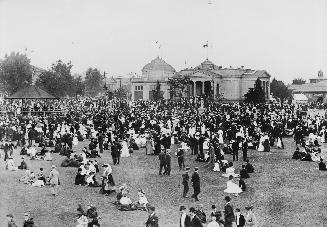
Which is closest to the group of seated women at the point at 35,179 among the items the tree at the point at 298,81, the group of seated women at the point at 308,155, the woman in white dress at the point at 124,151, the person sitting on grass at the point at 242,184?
the woman in white dress at the point at 124,151

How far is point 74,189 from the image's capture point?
19.7 metres

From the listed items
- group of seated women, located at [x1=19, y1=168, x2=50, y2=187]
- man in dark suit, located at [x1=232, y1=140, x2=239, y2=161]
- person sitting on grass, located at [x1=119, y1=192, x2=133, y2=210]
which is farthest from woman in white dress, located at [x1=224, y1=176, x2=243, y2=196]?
group of seated women, located at [x1=19, y1=168, x2=50, y2=187]

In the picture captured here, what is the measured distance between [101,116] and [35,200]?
2347cm

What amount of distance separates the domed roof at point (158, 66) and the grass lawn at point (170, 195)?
8038 cm

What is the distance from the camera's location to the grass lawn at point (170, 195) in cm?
1536

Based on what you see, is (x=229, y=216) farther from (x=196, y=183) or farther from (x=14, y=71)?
(x=14, y=71)

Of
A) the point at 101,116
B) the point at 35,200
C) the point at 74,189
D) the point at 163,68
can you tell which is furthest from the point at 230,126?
the point at 163,68

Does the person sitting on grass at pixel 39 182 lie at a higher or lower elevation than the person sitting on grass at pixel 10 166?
lower

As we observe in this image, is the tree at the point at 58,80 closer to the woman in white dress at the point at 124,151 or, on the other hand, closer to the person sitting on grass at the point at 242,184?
the woman in white dress at the point at 124,151

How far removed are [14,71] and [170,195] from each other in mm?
50983

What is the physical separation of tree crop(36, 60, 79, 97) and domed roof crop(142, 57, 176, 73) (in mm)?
29071

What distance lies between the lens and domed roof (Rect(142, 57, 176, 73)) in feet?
346

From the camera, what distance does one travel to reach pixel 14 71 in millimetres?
64562

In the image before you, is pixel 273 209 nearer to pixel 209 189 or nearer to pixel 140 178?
pixel 209 189
